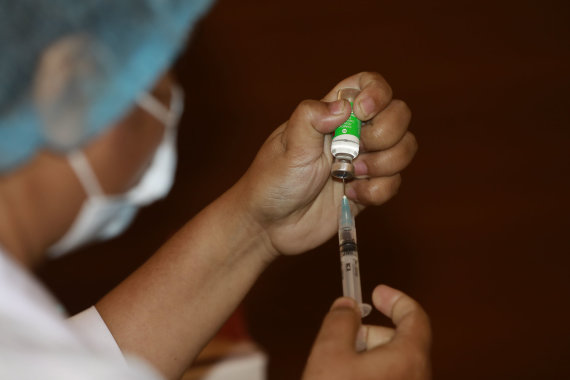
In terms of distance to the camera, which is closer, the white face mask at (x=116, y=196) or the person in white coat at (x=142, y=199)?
the person in white coat at (x=142, y=199)

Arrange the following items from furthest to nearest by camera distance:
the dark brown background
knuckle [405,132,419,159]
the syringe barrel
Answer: the dark brown background, knuckle [405,132,419,159], the syringe barrel

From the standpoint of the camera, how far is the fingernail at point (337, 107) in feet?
3.85

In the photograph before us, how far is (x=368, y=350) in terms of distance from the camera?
3.22ft

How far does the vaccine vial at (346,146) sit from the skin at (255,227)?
2 cm

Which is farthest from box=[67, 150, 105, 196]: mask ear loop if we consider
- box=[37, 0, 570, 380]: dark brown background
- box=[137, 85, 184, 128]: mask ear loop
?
box=[37, 0, 570, 380]: dark brown background

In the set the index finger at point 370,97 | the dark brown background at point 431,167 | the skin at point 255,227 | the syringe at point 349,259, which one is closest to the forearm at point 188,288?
the skin at point 255,227

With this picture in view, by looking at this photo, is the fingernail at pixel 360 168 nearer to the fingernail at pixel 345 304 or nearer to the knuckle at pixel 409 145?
the knuckle at pixel 409 145

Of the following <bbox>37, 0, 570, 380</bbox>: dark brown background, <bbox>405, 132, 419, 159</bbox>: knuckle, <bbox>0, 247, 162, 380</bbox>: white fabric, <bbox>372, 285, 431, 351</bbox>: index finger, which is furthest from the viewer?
<bbox>37, 0, 570, 380</bbox>: dark brown background

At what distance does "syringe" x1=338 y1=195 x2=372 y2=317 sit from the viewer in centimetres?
111

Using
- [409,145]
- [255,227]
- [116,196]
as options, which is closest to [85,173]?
[116,196]

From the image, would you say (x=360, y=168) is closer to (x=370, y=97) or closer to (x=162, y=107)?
(x=370, y=97)

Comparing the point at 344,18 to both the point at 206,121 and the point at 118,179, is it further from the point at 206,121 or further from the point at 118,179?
the point at 118,179

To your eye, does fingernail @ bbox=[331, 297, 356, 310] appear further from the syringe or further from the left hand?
the left hand

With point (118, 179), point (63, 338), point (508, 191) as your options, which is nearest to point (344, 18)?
point (508, 191)
